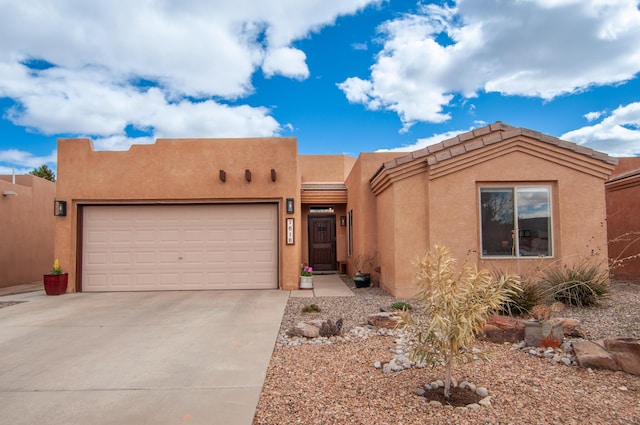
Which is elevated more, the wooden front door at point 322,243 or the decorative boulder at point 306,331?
the wooden front door at point 322,243

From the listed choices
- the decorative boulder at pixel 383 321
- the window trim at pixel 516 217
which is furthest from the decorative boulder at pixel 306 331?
the window trim at pixel 516 217

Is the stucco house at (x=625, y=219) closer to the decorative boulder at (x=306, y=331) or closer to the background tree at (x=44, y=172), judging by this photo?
the decorative boulder at (x=306, y=331)

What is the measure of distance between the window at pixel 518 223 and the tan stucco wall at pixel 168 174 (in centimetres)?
488

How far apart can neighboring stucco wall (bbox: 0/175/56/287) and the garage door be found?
4.63 meters

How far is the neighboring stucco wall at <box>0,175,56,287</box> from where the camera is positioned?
42.3ft

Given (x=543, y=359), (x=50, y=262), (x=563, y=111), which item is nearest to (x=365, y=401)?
(x=543, y=359)

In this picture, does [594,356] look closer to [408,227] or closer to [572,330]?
[572,330]

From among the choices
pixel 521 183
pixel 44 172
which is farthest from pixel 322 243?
pixel 44 172

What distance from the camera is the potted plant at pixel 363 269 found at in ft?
35.6

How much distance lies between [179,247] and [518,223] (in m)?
8.58

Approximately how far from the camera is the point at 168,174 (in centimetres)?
1045

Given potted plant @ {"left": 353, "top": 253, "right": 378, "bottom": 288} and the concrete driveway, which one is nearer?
the concrete driveway

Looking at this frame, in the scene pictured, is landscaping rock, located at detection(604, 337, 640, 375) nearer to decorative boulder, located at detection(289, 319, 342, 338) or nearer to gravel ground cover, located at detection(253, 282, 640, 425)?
gravel ground cover, located at detection(253, 282, 640, 425)

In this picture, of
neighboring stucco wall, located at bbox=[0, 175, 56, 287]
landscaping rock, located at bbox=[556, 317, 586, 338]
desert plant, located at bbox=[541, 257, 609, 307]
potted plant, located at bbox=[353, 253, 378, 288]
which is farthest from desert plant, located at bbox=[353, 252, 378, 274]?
neighboring stucco wall, located at bbox=[0, 175, 56, 287]
